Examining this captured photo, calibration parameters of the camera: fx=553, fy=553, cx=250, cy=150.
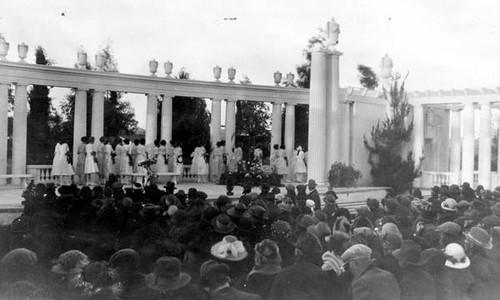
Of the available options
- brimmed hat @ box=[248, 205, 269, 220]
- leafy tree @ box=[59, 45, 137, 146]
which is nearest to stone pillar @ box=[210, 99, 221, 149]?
leafy tree @ box=[59, 45, 137, 146]

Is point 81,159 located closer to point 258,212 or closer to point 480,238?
point 258,212

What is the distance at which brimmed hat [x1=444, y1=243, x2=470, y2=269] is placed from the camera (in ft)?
17.9

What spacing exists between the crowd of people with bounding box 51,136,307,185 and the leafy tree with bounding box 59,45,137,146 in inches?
356

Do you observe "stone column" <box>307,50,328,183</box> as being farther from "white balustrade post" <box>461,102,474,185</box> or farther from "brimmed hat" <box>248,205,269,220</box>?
"brimmed hat" <box>248,205,269,220</box>

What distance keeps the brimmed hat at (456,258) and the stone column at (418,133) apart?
64.4ft

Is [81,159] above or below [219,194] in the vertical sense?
above

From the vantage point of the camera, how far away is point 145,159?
71.6 feet

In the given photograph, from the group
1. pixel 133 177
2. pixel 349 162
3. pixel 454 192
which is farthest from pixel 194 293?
pixel 349 162

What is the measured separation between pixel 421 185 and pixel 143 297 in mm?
21876

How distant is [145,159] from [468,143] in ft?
45.0

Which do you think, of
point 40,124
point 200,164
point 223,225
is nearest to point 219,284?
point 223,225

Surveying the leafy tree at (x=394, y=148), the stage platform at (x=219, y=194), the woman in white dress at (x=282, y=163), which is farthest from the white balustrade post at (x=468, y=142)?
the woman in white dress at (x=282, y=163)

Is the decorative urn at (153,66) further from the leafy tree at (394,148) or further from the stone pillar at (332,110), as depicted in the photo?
the leafy tree at (394,148)

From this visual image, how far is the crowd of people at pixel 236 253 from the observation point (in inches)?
173
